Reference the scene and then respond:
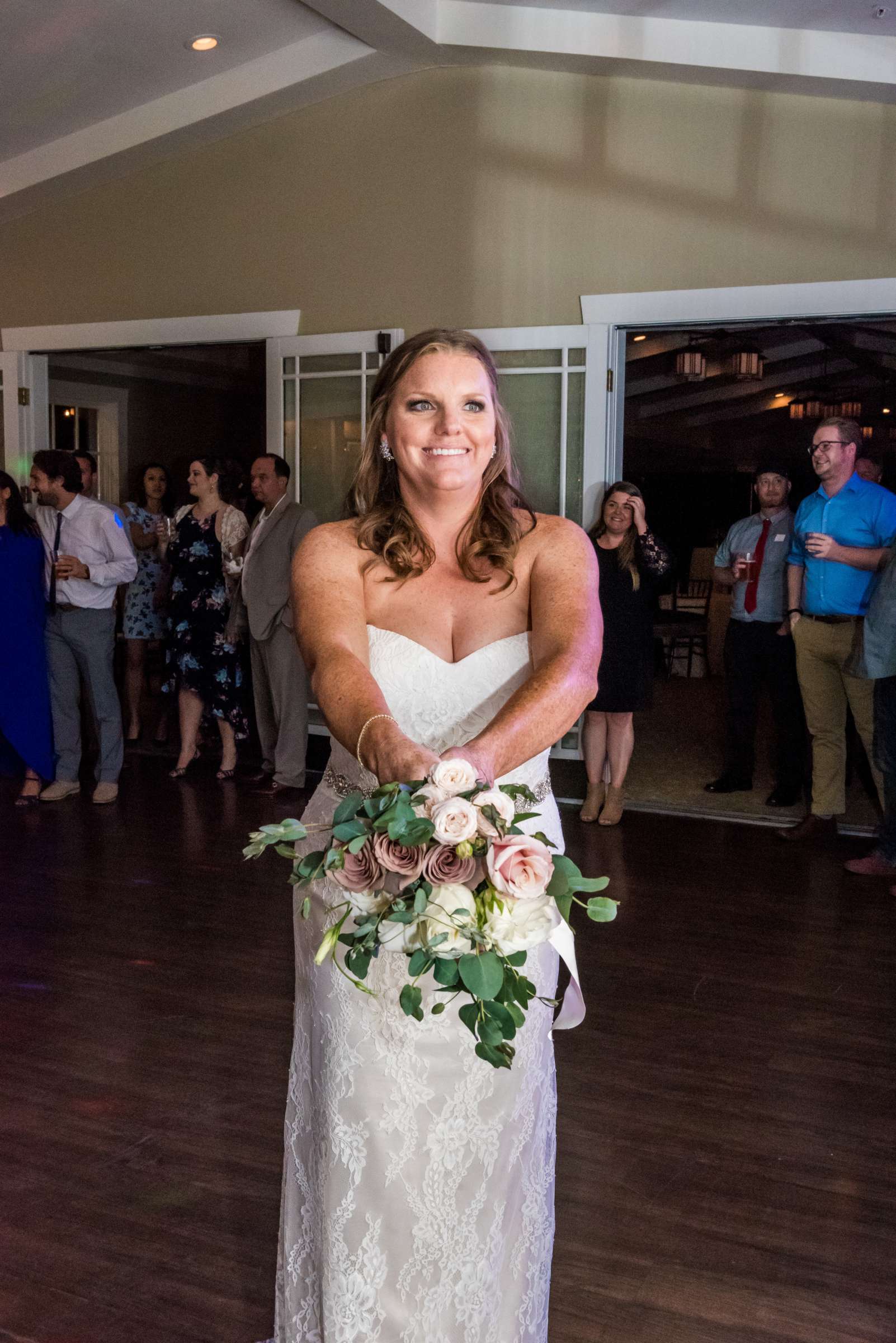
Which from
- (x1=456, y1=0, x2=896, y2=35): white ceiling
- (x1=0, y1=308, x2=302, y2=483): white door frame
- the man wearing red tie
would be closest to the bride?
(x1=456, y1=0, x2=896, y2=35): white ceiling

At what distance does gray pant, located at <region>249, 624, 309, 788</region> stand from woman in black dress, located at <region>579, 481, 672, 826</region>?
160cm

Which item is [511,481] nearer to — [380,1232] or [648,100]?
[380,1232]

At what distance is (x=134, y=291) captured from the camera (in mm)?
7535

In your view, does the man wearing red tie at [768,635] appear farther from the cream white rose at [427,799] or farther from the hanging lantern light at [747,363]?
the cream white rose at [427,799]

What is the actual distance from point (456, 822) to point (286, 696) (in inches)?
212

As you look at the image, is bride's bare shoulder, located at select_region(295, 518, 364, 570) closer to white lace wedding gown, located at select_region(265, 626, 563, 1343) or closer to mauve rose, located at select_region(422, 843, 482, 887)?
white lace wedding gown, located at select_region(265, 626, 563, 1343)

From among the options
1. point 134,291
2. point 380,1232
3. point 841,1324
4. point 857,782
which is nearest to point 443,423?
point 380,1232

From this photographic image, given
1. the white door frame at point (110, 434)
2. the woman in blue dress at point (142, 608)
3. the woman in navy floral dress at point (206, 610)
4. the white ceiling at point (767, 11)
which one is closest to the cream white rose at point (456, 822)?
the white ceiling at point (767, 11)

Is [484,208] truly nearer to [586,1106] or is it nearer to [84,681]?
[84,681]

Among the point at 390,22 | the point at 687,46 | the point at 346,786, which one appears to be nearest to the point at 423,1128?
the point at 346,786

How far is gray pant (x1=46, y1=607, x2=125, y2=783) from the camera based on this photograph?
6.23 m

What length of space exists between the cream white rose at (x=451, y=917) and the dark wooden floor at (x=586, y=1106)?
4.25 ft

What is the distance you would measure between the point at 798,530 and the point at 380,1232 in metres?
4.42

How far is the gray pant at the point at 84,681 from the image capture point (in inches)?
245
